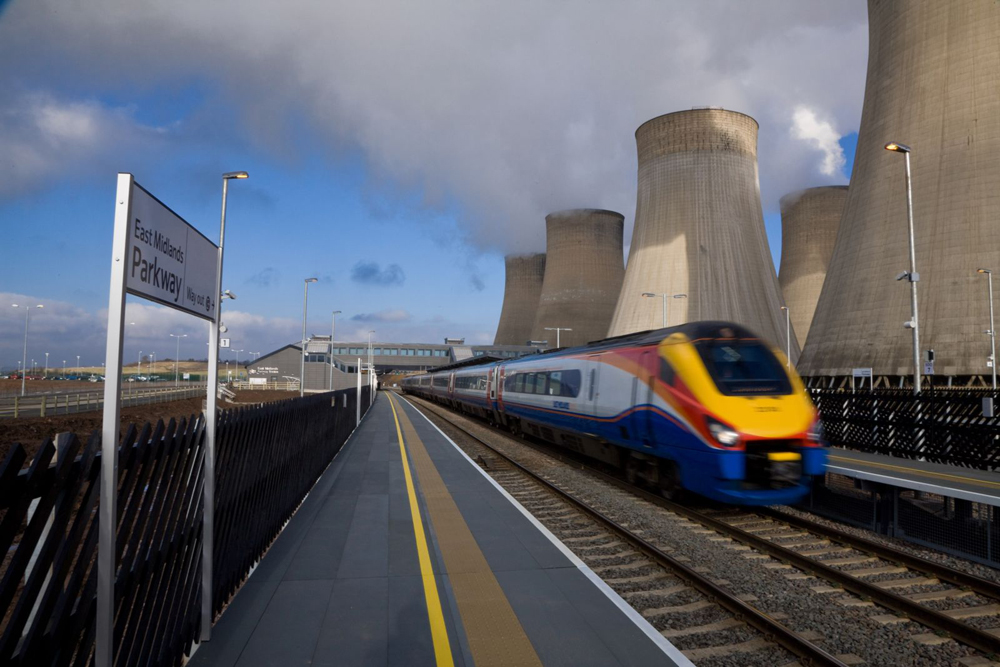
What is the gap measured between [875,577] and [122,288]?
7.09 metres

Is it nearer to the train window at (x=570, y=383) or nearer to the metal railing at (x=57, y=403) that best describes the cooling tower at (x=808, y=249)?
the train window at (x=570, y=383)

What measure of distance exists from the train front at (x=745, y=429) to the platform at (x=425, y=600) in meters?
2.62

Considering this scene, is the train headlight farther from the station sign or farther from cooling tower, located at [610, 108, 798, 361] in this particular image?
cooling tower, located at [610, 108, 798, 361]

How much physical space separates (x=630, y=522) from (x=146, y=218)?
726 cm

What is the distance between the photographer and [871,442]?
648 inches

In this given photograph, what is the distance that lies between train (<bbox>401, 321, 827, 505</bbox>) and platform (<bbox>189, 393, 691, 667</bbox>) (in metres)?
2.66

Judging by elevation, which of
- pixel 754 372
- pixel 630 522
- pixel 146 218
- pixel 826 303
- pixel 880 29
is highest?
pixel 880 29

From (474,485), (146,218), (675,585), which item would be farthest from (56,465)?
(474,485)

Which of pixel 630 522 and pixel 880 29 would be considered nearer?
pixel 630 522

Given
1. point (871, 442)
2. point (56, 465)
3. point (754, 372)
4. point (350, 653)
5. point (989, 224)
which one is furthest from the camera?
point (989, 224)

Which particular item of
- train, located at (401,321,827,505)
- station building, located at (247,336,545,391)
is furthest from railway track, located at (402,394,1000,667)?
station building, located at (247,336,545,391)

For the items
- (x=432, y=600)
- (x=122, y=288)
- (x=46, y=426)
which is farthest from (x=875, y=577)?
(x=46, y=426)

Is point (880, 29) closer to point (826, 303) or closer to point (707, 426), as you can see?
point (826, 303)

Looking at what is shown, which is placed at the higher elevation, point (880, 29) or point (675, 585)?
point (880, 29)
